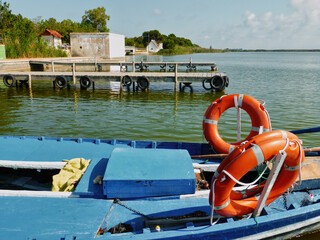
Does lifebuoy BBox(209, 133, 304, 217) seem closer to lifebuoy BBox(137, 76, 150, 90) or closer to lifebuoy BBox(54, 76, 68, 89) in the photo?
lifebuoy BBox(137, 76, 150, 90)

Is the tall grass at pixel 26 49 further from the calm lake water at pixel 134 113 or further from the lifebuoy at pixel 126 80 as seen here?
the lifebuoy at pixel 126 80

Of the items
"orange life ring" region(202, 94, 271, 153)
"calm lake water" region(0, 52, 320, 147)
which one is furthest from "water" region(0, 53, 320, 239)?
"orange life ring" region(202, 94, 271, 153)

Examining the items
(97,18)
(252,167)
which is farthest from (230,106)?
(97,18)

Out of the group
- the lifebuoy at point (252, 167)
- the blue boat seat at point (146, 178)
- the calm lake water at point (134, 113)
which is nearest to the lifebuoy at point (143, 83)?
the calm lake water at point (134, 113)

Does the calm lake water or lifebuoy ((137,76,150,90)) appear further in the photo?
lifebuoy ((137,76,150,90))

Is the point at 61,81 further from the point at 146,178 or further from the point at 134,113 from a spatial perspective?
the point at 146,178

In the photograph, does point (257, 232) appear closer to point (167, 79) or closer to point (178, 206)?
point (178, 206)

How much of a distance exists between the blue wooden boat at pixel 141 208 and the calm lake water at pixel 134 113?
20.9 feet

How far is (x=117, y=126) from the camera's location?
43.0ft

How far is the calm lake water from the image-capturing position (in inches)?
482

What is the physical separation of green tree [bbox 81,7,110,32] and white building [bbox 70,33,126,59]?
4504 centimetres

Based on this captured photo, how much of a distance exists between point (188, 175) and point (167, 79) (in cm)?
1754

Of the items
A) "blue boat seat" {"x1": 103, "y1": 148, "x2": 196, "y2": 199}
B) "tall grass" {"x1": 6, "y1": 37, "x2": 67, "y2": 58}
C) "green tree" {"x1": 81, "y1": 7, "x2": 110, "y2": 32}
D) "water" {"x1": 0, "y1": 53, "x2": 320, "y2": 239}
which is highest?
"green tree" {"x1": 81, "y1": 7, "x2": 110, "y2": 32}

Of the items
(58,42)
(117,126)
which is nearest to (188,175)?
(117,126)
